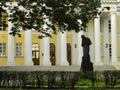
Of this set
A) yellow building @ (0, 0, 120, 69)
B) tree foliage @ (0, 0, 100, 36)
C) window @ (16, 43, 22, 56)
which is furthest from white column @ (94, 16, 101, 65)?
tree foliage @ (0, 0, 100, 36)

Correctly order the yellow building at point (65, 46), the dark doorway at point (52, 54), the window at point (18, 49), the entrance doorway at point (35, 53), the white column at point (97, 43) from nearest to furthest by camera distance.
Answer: the yellow building at point (65, 46) < the white column at point (97, 43) < the window at point (18, 49) < the entrance doorway at point (35, 53) < the dark doorway at point (52, 54)

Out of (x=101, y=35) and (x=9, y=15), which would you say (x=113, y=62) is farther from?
(x=9, y=15)

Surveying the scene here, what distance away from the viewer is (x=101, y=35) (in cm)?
5603

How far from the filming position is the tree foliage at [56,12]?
1869cm

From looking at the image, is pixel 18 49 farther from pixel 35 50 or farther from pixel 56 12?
pixel 56 12

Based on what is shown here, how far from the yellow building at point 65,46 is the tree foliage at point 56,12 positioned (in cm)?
2869

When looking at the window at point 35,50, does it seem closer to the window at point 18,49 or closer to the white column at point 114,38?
the window at point 18,49

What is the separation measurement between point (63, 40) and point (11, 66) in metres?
7.35

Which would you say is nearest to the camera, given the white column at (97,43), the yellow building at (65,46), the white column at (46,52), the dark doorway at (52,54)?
the white column at (46,52)

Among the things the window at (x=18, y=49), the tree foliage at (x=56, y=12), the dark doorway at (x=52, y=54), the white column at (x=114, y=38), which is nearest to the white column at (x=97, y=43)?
the white column at (x=114, y=38)

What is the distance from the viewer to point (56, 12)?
61.6 ft

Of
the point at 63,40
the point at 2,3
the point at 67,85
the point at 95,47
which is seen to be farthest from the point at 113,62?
the point at 2,3

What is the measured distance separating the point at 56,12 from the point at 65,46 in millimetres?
31270

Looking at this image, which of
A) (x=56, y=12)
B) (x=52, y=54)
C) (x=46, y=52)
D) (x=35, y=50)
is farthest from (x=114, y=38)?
(x=56, y=12)
